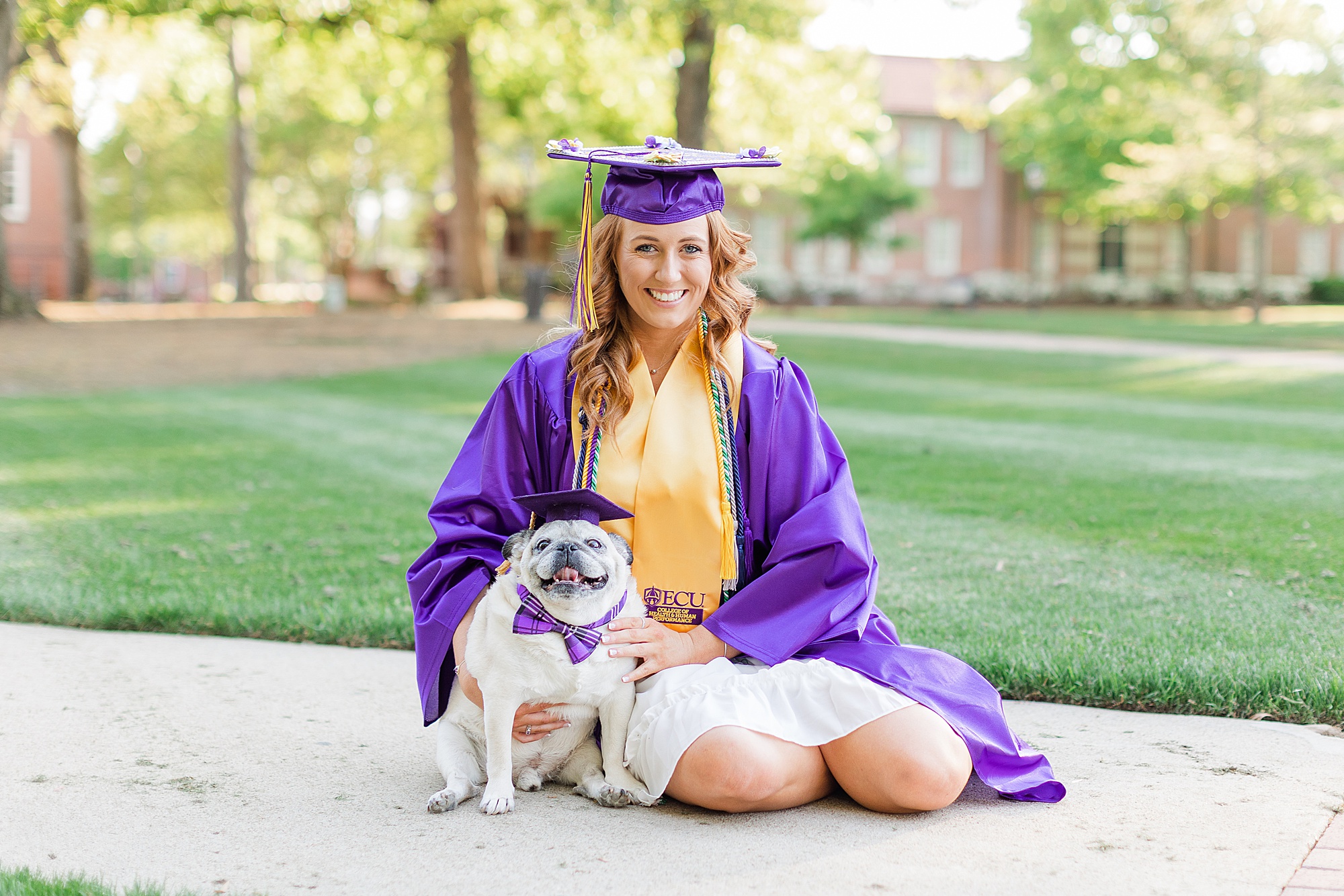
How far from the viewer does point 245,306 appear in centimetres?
2852

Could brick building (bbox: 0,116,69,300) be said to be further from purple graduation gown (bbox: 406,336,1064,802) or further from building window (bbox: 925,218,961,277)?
purple graduation gown (bbox: 406,336,1064,802)

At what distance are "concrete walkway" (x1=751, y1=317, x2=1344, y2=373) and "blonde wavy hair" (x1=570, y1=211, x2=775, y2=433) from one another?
47.2 ft

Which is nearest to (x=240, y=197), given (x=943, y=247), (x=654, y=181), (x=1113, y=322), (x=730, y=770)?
(x=1113, y=322)

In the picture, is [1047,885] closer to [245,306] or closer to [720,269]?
[720,269]

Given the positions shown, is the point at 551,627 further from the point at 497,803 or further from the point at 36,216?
the point at 36,216

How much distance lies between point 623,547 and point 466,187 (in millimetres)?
26277

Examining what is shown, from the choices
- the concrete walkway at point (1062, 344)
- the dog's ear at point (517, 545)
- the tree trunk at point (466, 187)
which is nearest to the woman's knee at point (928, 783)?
the dog's ear at point (517, 545)

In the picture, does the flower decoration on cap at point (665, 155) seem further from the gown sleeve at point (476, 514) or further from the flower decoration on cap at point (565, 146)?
the gown sleeve at point (476, 514)

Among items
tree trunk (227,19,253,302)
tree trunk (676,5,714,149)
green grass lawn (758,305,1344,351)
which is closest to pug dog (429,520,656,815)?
tree trunk (676,5,714,149)

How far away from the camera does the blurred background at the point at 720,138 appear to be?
72.1ft

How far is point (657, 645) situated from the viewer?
10.1ft

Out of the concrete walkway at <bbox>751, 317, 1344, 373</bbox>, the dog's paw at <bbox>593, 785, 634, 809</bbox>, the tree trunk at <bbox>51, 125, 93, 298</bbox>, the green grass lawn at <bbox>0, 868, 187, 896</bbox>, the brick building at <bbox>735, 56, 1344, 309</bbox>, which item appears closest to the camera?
the green grass lawn at <bbox>0, 868, 187, 896</bbox>

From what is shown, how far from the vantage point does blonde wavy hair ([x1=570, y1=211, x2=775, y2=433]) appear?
332 cm

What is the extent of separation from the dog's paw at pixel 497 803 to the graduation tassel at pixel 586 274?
4.17ft
